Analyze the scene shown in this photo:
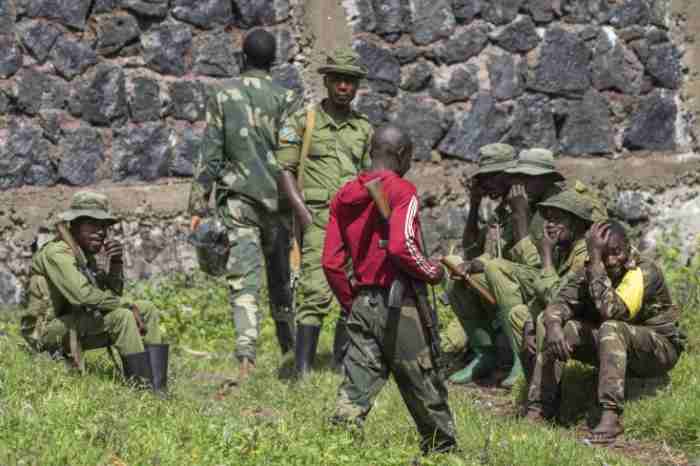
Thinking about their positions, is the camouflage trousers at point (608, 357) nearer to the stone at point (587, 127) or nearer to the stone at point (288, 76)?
the stone at point (288, 76)

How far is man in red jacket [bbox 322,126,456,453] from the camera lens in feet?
18.4

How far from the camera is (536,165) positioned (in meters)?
8.12

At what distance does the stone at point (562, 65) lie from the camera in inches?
431

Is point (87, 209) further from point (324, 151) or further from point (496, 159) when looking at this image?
point (496, 159)

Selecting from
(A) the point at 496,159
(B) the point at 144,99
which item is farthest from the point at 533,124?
(B) the point at 144,99

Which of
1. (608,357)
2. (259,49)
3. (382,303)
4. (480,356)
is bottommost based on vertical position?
(480,356)

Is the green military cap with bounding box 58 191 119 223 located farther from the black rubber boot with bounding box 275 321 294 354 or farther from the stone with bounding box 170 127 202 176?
the stone with bounding box 170 127 202 176

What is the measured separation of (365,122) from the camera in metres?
8.26

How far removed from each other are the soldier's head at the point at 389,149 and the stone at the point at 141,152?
4.30 metres

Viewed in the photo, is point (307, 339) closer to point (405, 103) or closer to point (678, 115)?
point (405, 103)

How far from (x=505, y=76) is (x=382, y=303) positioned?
18.2 feet

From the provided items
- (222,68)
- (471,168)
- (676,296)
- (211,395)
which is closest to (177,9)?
(222,68)

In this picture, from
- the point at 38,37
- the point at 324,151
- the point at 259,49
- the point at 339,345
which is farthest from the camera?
the point at 38,37

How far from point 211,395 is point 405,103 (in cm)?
370
